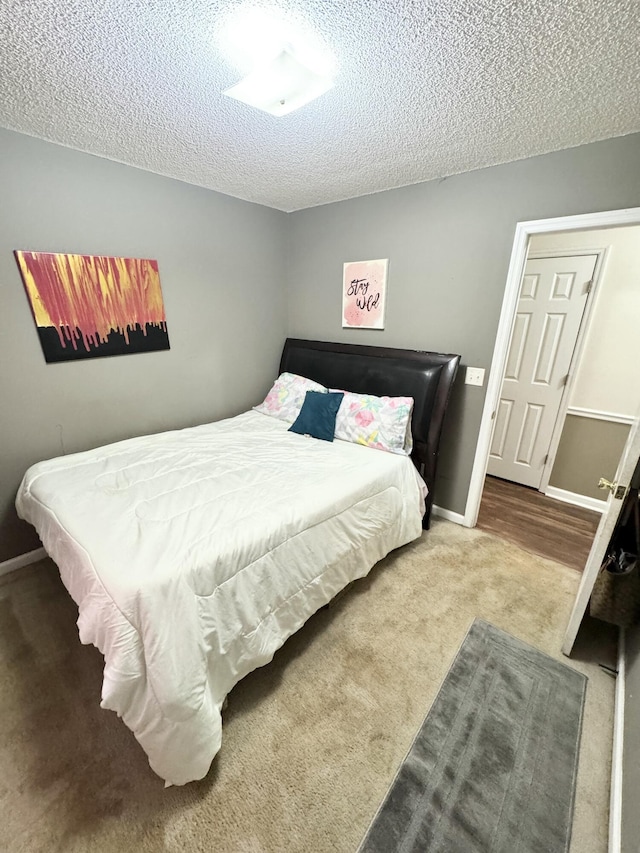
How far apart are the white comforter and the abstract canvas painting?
3.66ft

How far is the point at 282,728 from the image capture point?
4.32 feet

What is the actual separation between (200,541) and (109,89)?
1.89m

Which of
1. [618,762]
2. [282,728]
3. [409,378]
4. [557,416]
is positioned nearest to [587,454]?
[557,416]

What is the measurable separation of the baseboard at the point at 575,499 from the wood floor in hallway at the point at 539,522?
0.05 meters

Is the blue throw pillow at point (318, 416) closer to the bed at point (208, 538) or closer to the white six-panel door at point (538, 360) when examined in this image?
the bed at point (208, 538)

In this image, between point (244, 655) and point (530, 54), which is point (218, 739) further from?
point (530, 54)

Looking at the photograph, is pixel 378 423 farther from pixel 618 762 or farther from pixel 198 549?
pixel 618 762

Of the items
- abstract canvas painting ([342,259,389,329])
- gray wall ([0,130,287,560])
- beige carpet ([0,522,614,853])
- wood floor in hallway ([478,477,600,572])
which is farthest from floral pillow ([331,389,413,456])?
gray wall ([0,130,287,560])

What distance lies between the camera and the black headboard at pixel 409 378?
2320 millimetres

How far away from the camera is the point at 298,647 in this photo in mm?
1651

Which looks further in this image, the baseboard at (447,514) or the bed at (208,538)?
A: the baseboard at (447,514)

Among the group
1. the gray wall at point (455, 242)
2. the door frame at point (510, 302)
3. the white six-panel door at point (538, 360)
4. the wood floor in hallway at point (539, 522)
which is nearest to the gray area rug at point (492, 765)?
the wood floor in hallway at point (539, 522)

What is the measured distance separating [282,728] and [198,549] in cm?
79

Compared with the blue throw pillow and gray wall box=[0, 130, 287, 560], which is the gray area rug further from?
gray wall box=[0, 130, 287, 560]
